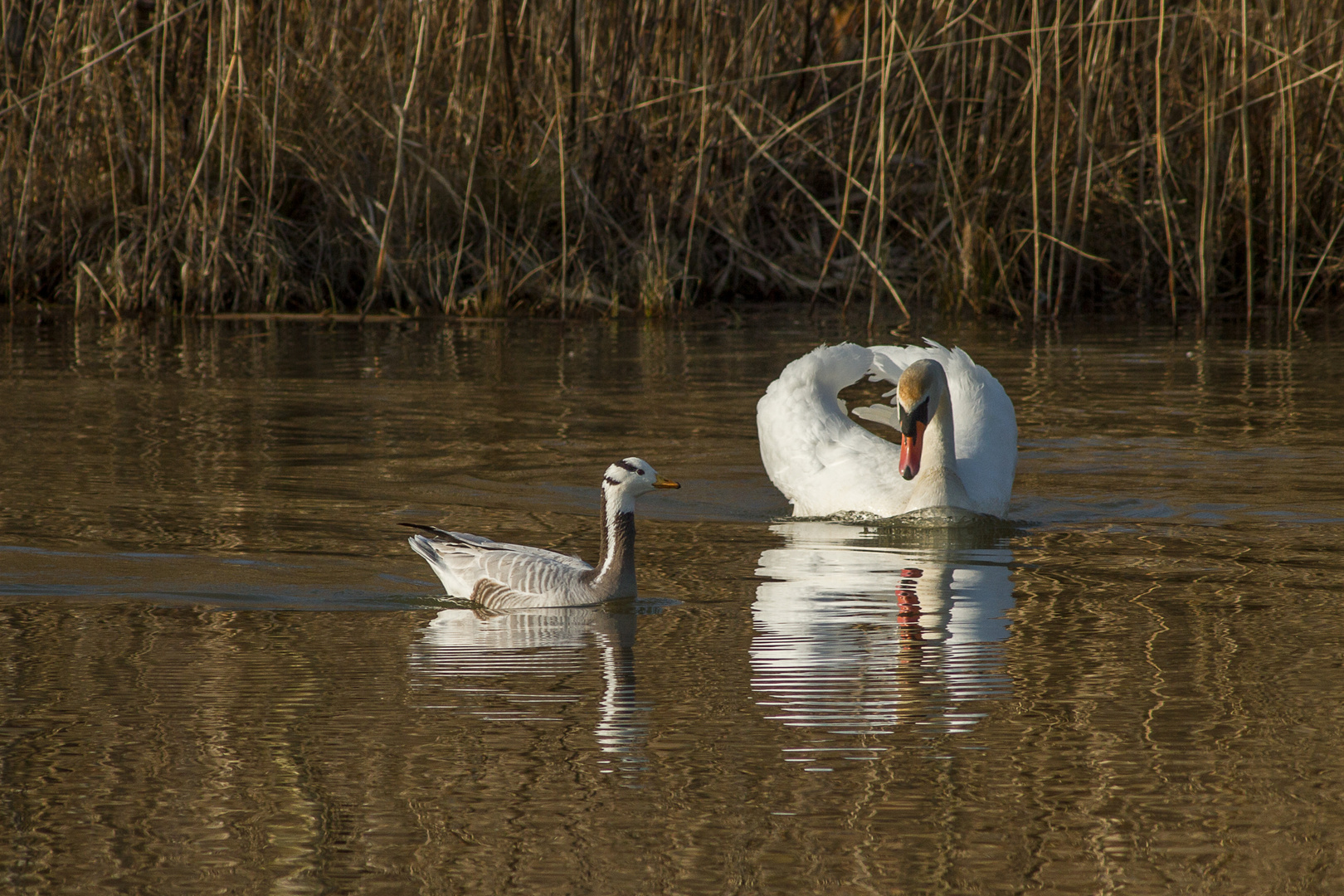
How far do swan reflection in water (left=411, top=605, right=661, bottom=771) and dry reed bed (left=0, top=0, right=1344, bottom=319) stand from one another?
25.7ft

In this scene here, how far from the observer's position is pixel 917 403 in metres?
7.14

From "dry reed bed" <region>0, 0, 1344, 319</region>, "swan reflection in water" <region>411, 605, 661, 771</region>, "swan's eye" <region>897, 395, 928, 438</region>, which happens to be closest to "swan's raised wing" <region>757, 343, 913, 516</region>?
"swan's eye" <region>897, 395, 928, 438</region>

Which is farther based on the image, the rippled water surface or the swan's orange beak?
the swan's orange beak

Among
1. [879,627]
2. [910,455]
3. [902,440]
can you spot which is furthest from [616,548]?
[902,440]

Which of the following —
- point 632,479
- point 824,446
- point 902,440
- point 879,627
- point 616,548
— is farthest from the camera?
point 902,440

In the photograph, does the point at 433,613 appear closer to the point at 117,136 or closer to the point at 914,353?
the point at 914,353

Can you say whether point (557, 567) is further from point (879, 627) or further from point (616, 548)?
point (879, 627)

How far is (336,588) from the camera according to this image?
5.73 m

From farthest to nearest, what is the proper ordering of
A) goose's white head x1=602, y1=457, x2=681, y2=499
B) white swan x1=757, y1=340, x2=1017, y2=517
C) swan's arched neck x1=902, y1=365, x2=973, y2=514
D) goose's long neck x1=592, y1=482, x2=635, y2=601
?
white swan x1=757, y1=340, x2=1017, y2=517 → swan's arched neck x1=902, y1=365, x2=973, y2=514 → goose's white head x1=602, y1=457, x2=681, y2=499 → goose's long neck x1=592, y1=482, x2=635, y2=601

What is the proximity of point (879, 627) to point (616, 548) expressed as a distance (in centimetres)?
85

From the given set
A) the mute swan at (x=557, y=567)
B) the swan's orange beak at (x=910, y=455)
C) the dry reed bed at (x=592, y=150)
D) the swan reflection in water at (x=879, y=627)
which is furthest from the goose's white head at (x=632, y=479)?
the dry reed bed at (x=592, y=150)

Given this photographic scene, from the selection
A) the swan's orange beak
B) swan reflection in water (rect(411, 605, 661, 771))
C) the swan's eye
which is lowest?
swan reflection in water (rect(411, 605, 661, 771))

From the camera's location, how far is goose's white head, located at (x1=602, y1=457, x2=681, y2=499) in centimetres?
570

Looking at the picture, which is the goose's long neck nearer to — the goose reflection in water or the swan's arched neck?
the goose reflection in water
